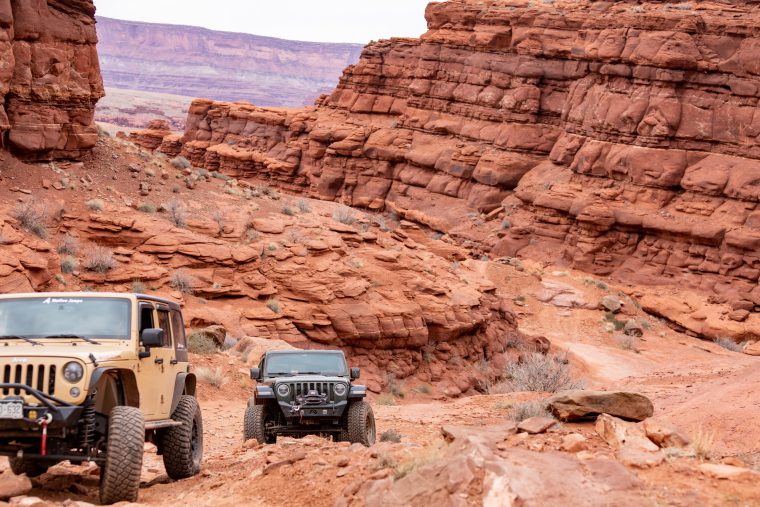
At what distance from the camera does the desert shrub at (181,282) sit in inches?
901

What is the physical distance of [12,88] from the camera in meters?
24.3

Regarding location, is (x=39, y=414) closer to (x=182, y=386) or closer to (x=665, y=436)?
(x=182, y=386)

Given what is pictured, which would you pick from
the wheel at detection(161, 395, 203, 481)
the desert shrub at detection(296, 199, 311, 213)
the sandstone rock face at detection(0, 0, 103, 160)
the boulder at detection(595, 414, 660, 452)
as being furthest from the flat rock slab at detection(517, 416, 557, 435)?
the desert shrub at detection(296, 199, 311, 213)

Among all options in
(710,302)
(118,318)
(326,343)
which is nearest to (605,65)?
(710,302)

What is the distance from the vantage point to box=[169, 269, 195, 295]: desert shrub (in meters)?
22.9

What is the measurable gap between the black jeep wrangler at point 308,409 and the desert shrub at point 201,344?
725 cm

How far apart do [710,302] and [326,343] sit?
74.5ft

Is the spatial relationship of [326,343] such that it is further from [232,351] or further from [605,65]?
[605,65]

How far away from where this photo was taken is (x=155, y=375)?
939cm

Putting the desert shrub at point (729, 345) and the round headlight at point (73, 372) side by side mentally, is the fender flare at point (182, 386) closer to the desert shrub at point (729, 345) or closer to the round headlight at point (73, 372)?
the round headlight at point (73, 372)

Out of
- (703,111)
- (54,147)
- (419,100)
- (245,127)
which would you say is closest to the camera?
(54,147)

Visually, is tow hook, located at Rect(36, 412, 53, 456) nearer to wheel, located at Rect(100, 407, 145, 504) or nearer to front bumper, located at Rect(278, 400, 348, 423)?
wheel, located at Rect(100, 407, 145, 504)

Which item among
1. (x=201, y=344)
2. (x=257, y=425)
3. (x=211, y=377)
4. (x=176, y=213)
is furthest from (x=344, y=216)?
(x=257, y=425)

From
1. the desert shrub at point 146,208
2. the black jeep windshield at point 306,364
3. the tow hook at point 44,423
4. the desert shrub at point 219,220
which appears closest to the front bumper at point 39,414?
the tow hook at point 44,423
